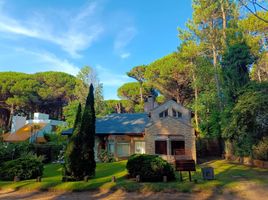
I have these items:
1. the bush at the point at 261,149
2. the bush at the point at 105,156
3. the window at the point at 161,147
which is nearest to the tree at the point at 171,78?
the window at the point at 161,147

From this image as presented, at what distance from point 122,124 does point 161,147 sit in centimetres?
563

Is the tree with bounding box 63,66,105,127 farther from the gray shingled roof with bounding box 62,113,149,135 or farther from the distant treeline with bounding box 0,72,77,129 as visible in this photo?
the gray shingled roof with bounding box 62,113,149,135

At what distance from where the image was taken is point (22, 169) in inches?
550

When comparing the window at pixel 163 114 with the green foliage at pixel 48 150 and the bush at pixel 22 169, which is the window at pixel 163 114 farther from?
the bush at pixel 22 169

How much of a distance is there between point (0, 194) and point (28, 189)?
1274 millimetres

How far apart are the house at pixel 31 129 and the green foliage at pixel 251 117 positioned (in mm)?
25903

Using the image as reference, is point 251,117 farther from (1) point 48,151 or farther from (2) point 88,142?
(1) point 48,151

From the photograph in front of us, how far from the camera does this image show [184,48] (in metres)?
29.7

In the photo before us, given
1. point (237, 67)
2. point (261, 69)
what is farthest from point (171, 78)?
point (237, 67)

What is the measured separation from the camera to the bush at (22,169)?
45.6 feet

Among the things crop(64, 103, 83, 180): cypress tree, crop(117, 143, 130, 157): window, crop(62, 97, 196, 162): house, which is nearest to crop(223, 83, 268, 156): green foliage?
crop(62, 97, 196, 162): house

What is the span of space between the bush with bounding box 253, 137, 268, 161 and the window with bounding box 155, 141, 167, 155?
777 centimetres

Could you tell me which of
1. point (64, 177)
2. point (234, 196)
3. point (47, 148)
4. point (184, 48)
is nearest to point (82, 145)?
point (64, 177)

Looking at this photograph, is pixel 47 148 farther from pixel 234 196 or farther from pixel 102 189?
pixel 234 196
